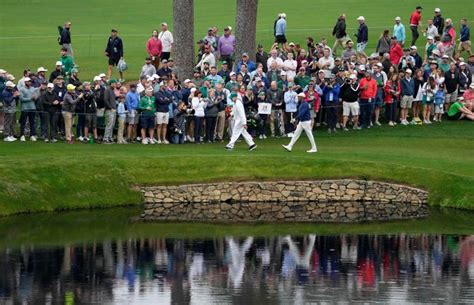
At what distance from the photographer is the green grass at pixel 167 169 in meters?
35.5

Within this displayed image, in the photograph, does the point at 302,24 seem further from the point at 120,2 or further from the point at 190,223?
the point at 190,223

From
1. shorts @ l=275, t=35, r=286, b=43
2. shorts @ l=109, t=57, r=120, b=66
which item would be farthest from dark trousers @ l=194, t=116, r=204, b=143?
shorts @ l=275, t=35, r=286, b=43

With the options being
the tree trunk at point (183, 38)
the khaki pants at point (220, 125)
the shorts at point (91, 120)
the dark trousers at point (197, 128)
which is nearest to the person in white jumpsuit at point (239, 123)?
the dark trousers at point (197, 128)

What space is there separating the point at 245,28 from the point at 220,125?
5.67 metres

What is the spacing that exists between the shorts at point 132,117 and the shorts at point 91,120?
3.50ft

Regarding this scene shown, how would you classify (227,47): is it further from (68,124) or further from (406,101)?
(68,124)

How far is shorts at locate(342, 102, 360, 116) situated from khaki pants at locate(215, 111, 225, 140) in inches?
182

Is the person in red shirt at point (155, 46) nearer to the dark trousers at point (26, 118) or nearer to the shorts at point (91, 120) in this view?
the shorts at point (91, 120)

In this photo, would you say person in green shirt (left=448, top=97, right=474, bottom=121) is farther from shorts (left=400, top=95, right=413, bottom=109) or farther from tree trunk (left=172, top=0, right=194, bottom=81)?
tree trunk (left=172, top=0, right=194, bottom=81)

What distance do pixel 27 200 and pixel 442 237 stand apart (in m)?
11.3

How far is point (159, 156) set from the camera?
38000 millimetres

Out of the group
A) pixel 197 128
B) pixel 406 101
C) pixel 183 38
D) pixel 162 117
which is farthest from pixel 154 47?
pixel 406 101

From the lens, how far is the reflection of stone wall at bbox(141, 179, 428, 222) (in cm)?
3634

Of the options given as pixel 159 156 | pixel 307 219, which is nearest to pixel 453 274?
pixel 307 219
